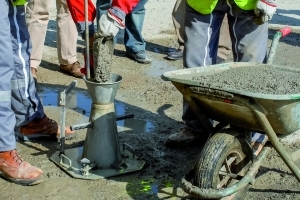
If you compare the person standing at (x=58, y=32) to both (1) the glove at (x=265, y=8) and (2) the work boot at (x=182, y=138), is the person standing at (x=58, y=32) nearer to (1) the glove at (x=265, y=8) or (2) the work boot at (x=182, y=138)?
(2) the work boot at (x=182, y=138)

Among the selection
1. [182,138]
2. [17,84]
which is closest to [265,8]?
[182,138]

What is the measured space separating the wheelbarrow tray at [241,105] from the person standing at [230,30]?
0.76 m

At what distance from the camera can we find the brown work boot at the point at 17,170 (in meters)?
3.87

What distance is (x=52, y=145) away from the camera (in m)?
4.54

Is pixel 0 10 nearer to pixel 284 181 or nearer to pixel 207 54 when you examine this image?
pixel 207 54

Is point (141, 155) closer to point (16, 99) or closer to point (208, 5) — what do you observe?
point (16, 99)

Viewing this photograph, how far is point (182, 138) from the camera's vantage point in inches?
176

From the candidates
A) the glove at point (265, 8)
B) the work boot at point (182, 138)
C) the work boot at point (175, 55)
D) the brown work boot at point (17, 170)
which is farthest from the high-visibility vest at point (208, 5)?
the work boot at point (175, 55)

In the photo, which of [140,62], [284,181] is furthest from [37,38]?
[284,181]

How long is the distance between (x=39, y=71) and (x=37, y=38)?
0.62m

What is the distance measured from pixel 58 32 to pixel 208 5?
8.21 feet

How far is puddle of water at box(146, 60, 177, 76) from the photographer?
253 inches

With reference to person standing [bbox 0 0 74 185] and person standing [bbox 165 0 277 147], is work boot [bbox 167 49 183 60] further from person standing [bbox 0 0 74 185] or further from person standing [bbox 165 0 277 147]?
person standing [bbox 0 0 74 185]

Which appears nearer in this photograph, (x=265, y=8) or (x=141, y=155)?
(x=265, y=8)
